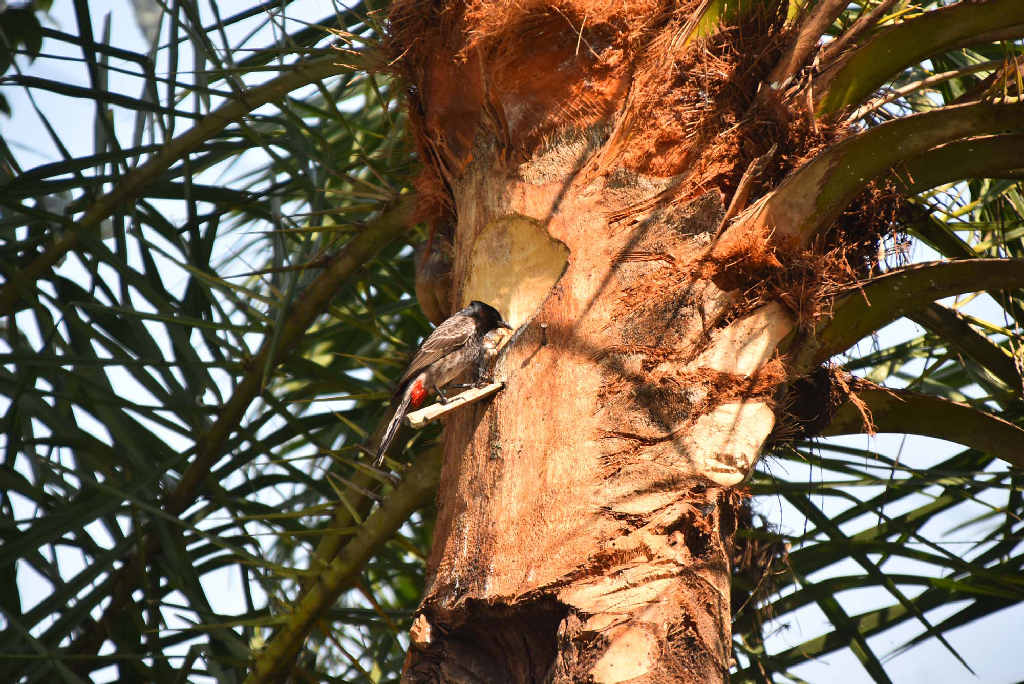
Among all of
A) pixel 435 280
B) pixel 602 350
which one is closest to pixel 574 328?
pixel 602 350

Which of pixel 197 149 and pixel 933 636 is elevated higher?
pixel 197 149

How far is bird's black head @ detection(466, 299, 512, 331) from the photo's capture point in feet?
11.5

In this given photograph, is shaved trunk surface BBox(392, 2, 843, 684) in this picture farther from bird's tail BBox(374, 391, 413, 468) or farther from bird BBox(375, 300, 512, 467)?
bird's tail BBox(374, 391, 413, 468)

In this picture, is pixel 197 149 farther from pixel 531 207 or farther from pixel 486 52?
pixel 531 207

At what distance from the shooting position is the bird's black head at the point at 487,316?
3.50 m

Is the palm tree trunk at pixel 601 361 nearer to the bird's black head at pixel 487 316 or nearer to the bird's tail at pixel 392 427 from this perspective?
the bird's black head at pixel 487 316

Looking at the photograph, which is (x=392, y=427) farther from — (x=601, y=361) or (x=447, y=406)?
(x=601, y=361)

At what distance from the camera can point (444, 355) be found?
4.50 meters

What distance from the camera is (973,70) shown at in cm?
303

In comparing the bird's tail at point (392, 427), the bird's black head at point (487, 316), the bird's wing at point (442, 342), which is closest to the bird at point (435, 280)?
the bird's wing at point (442, 342)

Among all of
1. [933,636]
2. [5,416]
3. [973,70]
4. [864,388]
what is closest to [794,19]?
[973,70]

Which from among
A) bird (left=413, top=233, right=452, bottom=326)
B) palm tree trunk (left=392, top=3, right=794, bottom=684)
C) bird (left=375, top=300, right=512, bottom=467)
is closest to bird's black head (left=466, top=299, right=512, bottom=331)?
bird (left=375, top=300, right=512, bottom=467)

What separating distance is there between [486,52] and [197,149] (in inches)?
54.0

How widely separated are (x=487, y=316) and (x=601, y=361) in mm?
1078
